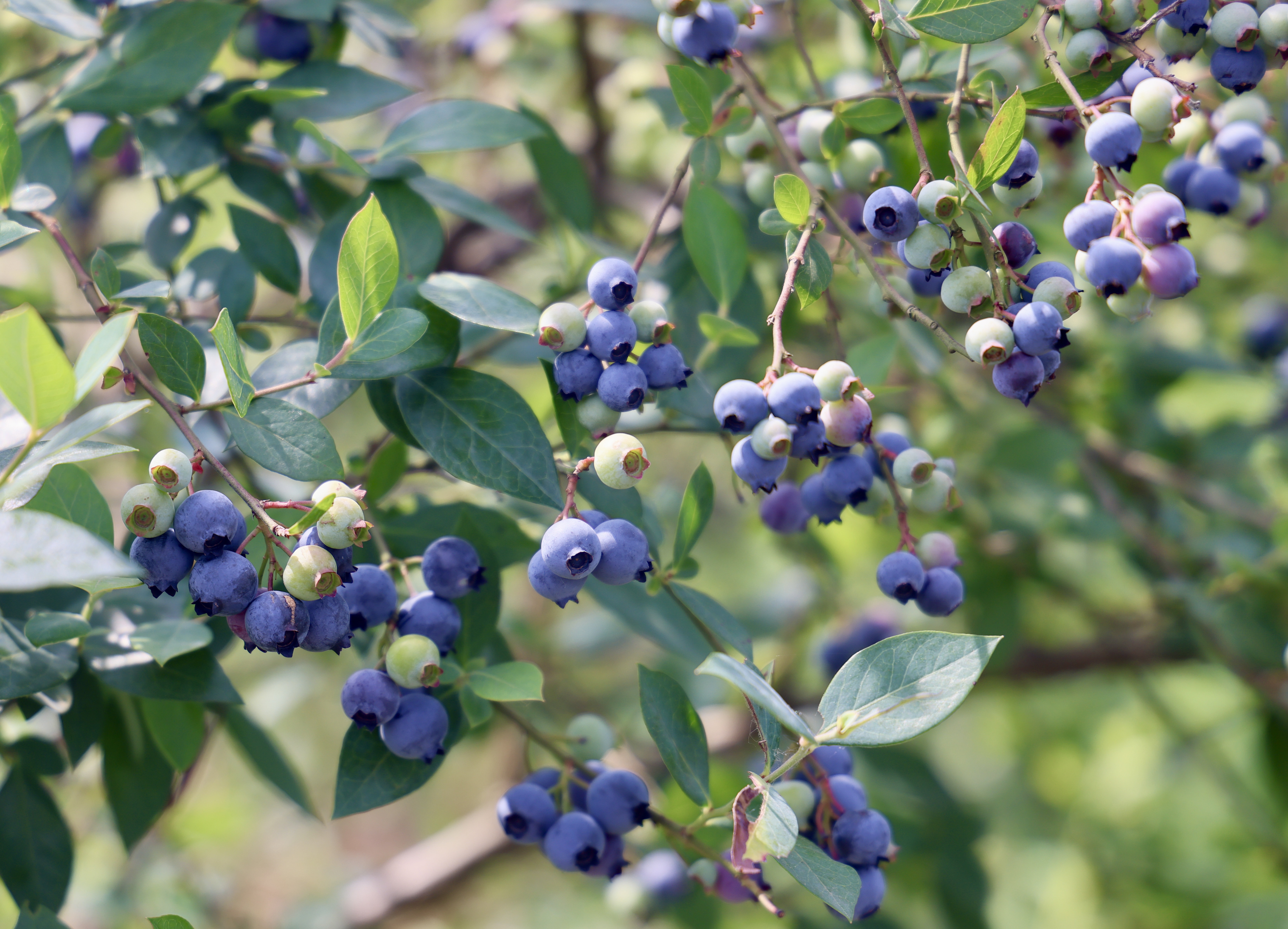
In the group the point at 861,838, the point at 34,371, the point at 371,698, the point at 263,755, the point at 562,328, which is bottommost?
the point at 263,755

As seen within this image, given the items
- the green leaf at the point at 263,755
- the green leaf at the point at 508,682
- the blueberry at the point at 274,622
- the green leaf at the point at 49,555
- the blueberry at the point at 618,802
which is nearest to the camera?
the green leaf at the point at 49,555

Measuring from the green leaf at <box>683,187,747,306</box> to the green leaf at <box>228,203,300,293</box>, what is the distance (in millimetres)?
460

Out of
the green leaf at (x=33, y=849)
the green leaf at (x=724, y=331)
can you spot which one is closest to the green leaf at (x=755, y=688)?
the green leaf at (x=724, y=331)

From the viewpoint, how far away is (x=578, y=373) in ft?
2.68

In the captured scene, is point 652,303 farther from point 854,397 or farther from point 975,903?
point 975,903

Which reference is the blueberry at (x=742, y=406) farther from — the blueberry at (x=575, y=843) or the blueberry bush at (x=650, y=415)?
the blueberry at (x=575, y=843)

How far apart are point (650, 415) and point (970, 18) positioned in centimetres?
57

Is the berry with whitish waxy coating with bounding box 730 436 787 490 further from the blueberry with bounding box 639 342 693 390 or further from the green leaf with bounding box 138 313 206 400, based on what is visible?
the green leaf with bounding box 138 313 206 400

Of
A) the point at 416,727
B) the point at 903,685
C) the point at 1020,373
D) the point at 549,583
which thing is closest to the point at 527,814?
the point at 416,727

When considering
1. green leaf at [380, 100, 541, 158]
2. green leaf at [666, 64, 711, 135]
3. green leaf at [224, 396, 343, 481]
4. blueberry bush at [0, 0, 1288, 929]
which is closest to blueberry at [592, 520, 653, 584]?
blueberry bush at [0, 0, 1288, 929]

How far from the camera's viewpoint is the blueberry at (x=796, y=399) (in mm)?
762

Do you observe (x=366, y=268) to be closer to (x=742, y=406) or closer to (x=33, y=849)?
(x=742, y=406)

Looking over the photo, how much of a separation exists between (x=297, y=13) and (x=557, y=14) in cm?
109

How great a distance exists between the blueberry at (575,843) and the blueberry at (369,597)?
258 millimetres
